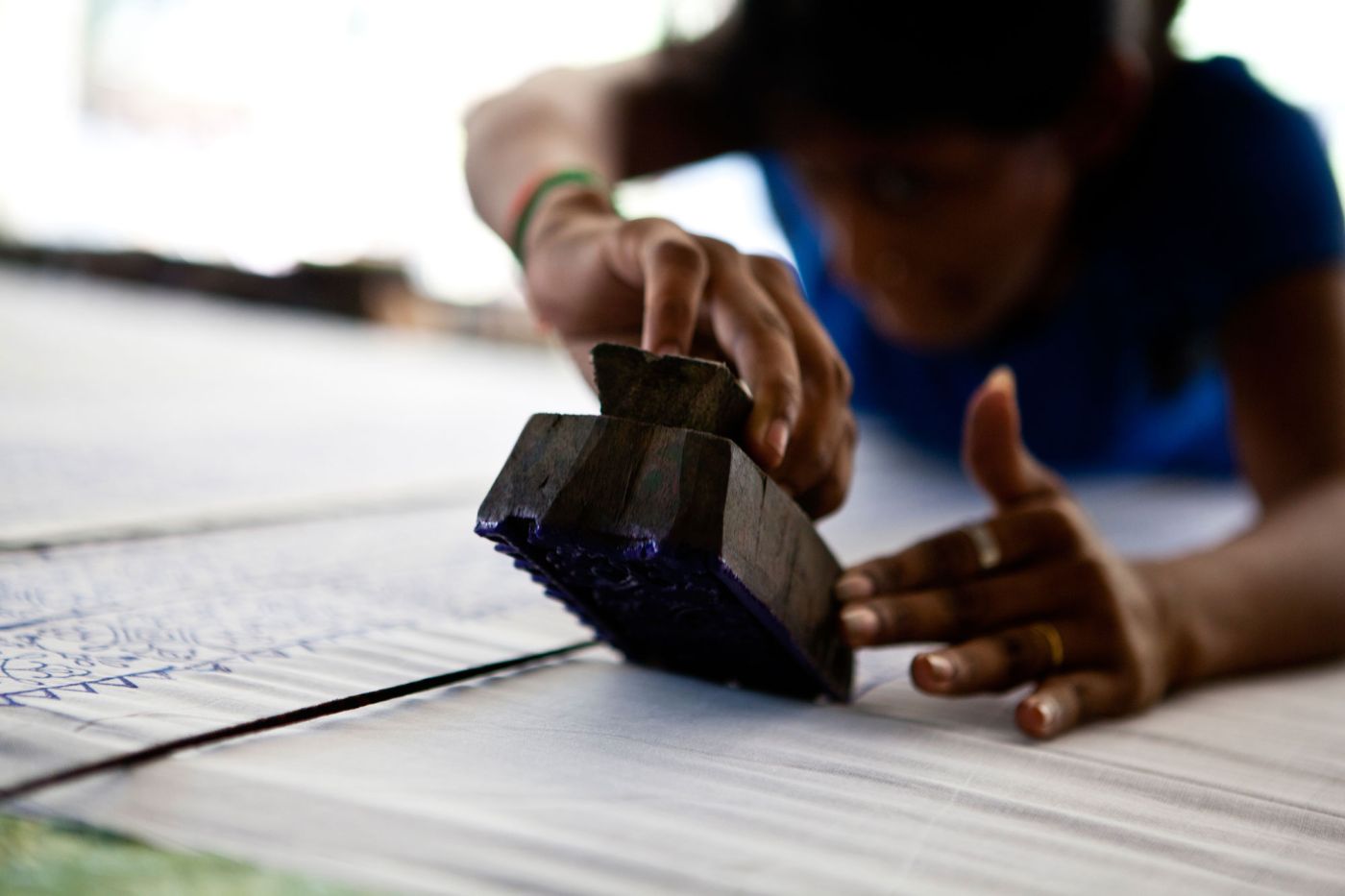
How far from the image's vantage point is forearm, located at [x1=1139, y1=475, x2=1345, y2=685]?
68cm

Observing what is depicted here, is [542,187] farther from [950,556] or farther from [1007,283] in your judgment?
[1007,283]

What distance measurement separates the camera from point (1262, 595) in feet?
2.41

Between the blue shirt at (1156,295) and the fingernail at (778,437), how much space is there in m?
0.79

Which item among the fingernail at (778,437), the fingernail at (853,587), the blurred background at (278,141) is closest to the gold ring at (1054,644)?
the fingernail at (853,587)

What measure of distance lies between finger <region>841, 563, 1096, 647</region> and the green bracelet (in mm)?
446

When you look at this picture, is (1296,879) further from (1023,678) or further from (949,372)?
(949,372)

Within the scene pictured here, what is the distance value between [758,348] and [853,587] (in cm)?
14

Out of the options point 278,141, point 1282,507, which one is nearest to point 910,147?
point 1282,507

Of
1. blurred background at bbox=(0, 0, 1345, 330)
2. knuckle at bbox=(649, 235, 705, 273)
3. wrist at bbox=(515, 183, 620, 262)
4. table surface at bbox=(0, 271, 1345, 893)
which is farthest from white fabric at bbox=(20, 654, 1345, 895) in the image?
blurred background at bbox=(0, 0, 1345, 330)

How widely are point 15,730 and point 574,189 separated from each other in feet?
1.82

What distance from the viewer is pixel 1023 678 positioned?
589mm

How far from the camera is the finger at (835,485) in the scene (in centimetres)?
60

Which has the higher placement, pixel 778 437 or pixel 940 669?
pixel 778 437

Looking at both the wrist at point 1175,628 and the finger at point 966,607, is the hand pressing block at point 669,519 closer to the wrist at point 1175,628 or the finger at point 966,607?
the finger at point 966,607
